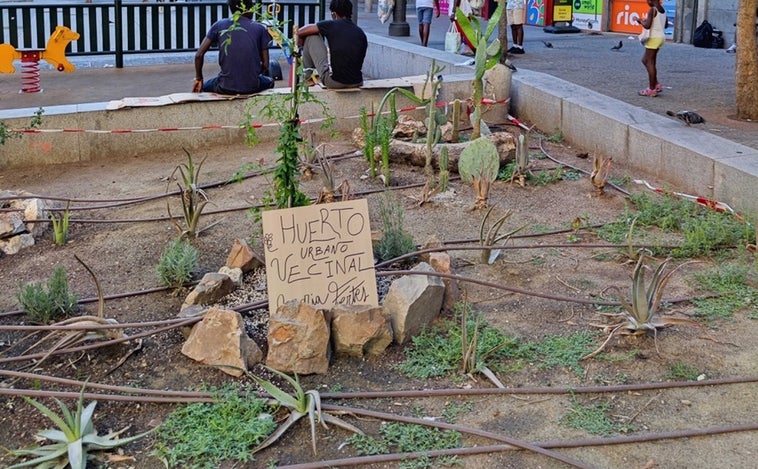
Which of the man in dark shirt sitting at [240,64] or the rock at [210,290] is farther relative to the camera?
the man in dark shirt sitting at [240,64]

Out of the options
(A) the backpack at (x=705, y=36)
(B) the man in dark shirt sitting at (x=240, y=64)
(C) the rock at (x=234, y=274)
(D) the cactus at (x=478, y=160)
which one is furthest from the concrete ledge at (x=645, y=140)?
(A) the backpack at (x=705, y=36)

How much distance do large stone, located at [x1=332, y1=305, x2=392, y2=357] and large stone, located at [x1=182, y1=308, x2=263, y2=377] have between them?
394 millimetres

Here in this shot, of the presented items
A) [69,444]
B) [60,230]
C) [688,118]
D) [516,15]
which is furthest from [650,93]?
[69,444]

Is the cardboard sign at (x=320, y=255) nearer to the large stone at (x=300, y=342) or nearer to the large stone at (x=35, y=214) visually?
the large stone at (x=300, y=342)

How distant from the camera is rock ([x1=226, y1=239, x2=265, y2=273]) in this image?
5.02 m

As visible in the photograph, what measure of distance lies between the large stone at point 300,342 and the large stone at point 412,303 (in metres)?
0.40

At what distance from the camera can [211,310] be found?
13.3ft

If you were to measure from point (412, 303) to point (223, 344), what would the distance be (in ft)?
2.94

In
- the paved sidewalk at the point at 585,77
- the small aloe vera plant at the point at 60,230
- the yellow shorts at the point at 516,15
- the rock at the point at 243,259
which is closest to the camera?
the rock at the point at 243,259

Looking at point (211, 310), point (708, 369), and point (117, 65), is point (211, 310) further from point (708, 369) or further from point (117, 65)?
point (117, 65)

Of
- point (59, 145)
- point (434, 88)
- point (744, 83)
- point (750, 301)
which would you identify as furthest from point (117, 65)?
point (750, 301)

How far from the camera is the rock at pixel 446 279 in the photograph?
463cm

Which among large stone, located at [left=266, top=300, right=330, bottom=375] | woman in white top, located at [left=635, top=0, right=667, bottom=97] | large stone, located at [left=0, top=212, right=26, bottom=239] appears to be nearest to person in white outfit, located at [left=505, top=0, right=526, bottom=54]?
woman in white top, located at [left=635, top=0, right=667, bottom=97]

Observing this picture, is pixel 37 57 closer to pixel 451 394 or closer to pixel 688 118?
pixel 688 118
